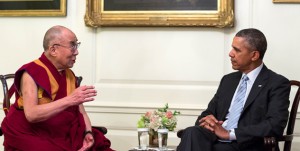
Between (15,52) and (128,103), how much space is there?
3.93 feet

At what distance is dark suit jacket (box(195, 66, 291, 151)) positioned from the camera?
357 cm

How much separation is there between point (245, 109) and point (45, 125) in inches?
54.4

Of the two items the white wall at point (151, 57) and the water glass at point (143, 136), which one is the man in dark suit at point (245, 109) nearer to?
the water glass at point (143, 136)

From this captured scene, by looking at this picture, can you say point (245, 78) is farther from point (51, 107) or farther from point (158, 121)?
point (51, 107)

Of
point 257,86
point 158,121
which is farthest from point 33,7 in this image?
point 257,86

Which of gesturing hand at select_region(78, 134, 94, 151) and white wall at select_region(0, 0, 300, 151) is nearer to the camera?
gesturing hand at select_region(78, 134, 94, 151)

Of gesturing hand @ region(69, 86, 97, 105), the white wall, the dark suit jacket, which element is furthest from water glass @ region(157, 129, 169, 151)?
the white wall

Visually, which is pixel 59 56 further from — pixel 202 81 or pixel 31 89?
pixel 202 81

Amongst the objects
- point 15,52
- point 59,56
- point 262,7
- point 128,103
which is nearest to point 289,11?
point 262,7

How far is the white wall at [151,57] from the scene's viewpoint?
4668mm

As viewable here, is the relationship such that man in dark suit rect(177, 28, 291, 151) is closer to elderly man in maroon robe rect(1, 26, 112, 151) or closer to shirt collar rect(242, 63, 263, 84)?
shirt collar rect(242, 63, 263, 84)

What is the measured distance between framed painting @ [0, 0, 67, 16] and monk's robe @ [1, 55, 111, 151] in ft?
4.30

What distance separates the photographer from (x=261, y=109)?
373 centimetres

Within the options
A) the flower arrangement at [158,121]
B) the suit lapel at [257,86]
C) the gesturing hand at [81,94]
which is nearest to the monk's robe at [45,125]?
the gesturing hand at [81,94]
